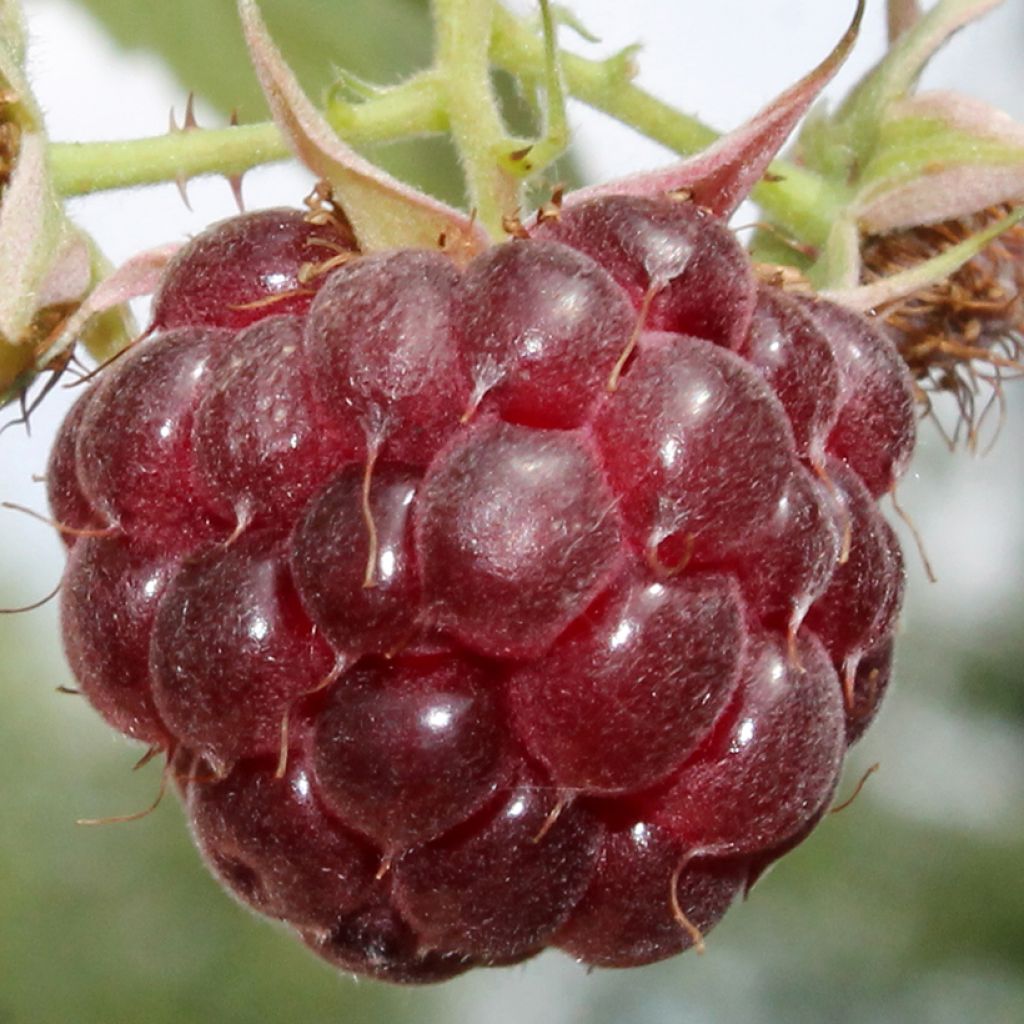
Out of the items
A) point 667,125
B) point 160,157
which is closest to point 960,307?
point 667,125

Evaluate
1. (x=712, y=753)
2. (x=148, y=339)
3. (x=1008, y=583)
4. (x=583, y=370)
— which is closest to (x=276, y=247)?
(x=148, y=339)

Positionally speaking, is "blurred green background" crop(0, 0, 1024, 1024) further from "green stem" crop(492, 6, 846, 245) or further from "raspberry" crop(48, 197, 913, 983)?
"raspberry" crop(48, 197, 913, 983)

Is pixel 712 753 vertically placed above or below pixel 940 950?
above

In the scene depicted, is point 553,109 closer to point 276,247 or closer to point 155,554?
point 276,247

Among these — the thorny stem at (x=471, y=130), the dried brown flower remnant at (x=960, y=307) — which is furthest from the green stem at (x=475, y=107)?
the dried brown flower remnant at (x=960, y=307)

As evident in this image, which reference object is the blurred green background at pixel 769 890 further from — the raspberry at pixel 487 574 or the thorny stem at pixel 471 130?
the raspberry at pixel 487 574

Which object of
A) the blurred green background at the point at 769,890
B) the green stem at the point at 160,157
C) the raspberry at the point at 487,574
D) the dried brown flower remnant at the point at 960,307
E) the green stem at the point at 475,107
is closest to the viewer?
the raspberry at the point at 487,574

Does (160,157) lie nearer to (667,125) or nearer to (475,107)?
(475,107)
